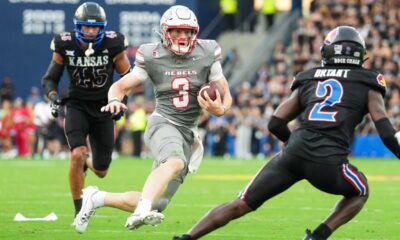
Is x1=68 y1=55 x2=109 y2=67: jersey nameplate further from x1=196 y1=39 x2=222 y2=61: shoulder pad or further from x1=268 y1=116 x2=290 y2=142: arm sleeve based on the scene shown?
x1=268 y1=116 x2=290 y2=142: arm sleeve

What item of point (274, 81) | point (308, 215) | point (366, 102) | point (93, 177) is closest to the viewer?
point (366, 102)

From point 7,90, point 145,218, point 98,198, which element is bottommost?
point 7,90

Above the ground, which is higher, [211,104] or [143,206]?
[211,104]

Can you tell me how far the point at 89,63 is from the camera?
988cm

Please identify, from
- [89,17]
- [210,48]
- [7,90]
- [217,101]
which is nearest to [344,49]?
[217,101]

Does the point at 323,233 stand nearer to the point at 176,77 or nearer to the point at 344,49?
the point at 344,49

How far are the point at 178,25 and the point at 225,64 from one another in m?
21.5

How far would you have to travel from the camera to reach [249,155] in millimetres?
25844

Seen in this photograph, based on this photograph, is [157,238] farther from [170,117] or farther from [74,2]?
[74,2]

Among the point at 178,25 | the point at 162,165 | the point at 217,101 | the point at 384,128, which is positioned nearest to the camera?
the point at 384,128

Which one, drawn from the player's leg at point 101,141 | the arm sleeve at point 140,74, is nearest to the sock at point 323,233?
the arm sleeve at point 140,74

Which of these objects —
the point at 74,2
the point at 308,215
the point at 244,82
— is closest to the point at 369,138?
the point at 244,82

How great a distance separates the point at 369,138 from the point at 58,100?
51.3ft

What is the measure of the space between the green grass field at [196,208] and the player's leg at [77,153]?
0.32 m
